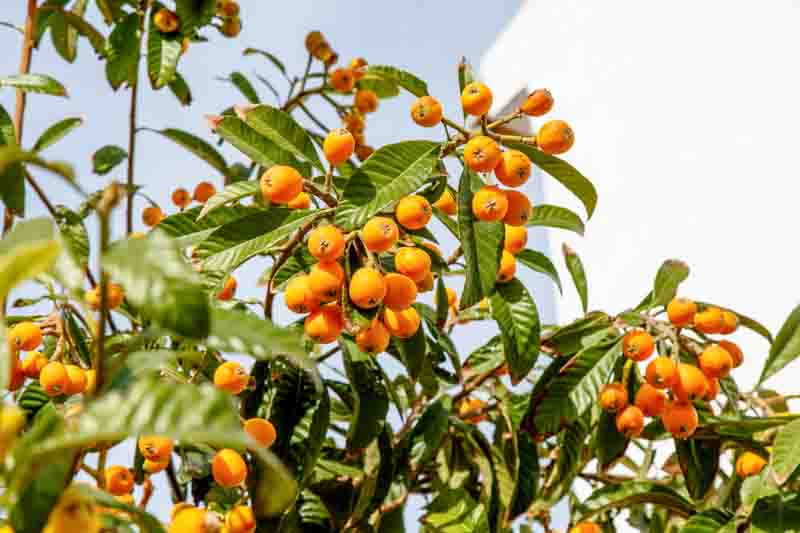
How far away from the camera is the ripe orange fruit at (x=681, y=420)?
1.38 meters

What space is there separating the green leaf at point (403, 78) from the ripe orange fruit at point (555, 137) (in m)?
0.23

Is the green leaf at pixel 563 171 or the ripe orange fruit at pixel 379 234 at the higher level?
the green leaf at pixel 563 171

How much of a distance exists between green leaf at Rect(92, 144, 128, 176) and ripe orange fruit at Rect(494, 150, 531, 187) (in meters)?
1.46

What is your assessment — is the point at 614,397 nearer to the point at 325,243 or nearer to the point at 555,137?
the point at 555,137

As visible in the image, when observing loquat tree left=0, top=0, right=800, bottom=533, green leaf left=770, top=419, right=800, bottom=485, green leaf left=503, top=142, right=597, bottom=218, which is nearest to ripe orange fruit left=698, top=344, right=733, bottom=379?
loquat tree left=0, top=0, right=800, bottom=533

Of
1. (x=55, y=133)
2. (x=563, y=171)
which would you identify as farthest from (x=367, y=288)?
(x=55, y=133)

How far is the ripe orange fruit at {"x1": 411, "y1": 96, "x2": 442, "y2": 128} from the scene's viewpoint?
1190 millimetres

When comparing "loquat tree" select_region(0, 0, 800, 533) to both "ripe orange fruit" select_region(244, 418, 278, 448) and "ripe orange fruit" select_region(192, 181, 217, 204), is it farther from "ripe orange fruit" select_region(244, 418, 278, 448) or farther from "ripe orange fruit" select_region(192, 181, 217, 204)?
"ripe orange fruit" select_region(192, 181, 217, 204)

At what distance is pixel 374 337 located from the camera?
1.16 metres

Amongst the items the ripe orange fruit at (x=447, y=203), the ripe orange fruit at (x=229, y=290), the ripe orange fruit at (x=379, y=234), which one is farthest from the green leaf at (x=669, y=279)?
the ripe orange fruit at (x=229, y=290)

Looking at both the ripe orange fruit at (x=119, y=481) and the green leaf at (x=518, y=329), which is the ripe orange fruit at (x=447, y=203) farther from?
the ripe orange fruit at (x=119, y=481)

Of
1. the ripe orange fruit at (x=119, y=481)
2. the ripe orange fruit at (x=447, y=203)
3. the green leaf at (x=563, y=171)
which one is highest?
the green leaf at (x=563, y=171)

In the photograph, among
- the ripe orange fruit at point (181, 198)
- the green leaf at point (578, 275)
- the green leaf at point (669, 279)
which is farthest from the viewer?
the ripe orange fruit at point (181, 198)

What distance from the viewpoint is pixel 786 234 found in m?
3.00
